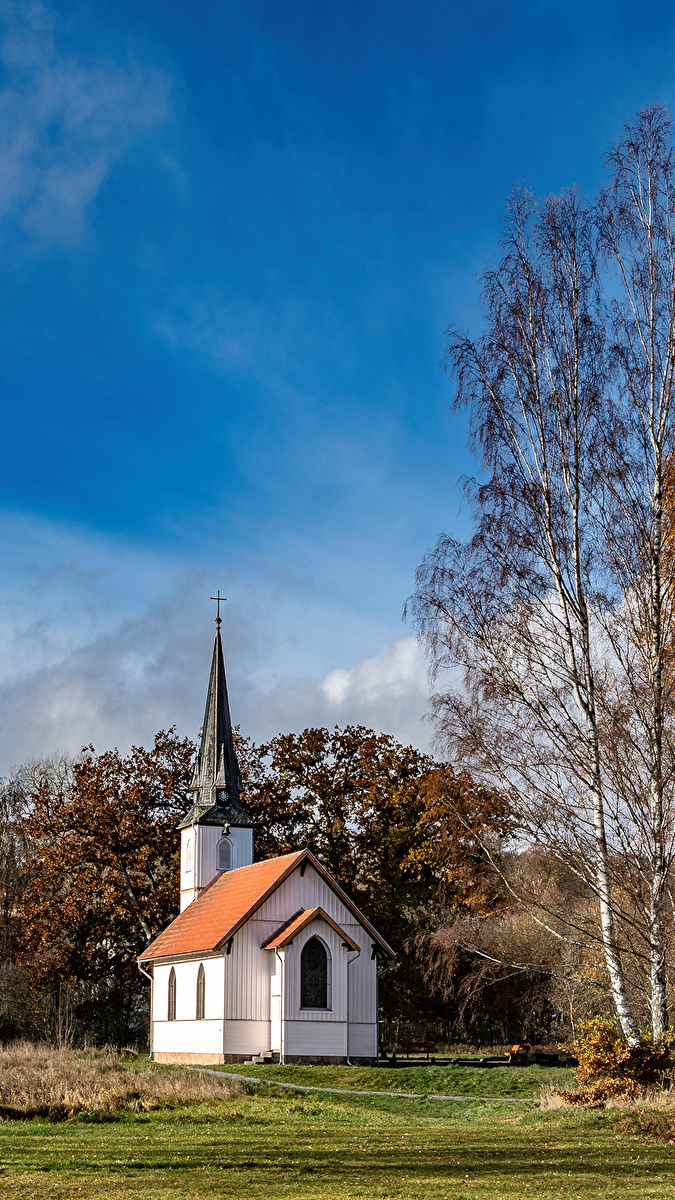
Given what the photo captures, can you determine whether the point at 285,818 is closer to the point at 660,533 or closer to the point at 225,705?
the point at 225,705

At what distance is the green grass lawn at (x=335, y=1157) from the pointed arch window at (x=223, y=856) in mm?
21651

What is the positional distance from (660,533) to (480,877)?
34.6ft

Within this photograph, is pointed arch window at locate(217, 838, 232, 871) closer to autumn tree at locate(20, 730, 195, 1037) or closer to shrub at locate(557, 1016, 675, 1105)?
autumn tree at locate(20, 730, 195, 1037)

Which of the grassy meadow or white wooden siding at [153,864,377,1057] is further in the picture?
white wooden siding at [153,864,377,1057]

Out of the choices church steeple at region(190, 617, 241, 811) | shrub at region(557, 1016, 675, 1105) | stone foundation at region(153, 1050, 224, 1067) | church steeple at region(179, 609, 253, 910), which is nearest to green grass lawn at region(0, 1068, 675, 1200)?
shrub at region(557, 1016, 675, 1105)

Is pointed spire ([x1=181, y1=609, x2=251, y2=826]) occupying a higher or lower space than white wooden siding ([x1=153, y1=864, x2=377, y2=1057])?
higher

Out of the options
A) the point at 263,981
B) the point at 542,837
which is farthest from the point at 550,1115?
the point at 263,981

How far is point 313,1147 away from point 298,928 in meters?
18.2

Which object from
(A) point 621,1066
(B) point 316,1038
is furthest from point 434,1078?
(A) point 621,1066

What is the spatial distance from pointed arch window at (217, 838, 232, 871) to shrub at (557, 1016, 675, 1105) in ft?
81.9

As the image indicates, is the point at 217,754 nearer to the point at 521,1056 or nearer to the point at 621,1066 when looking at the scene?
the point at 521,1056

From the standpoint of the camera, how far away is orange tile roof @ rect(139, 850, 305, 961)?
32.6 meters

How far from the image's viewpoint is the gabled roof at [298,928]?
102 feet

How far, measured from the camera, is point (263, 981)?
31.9m
